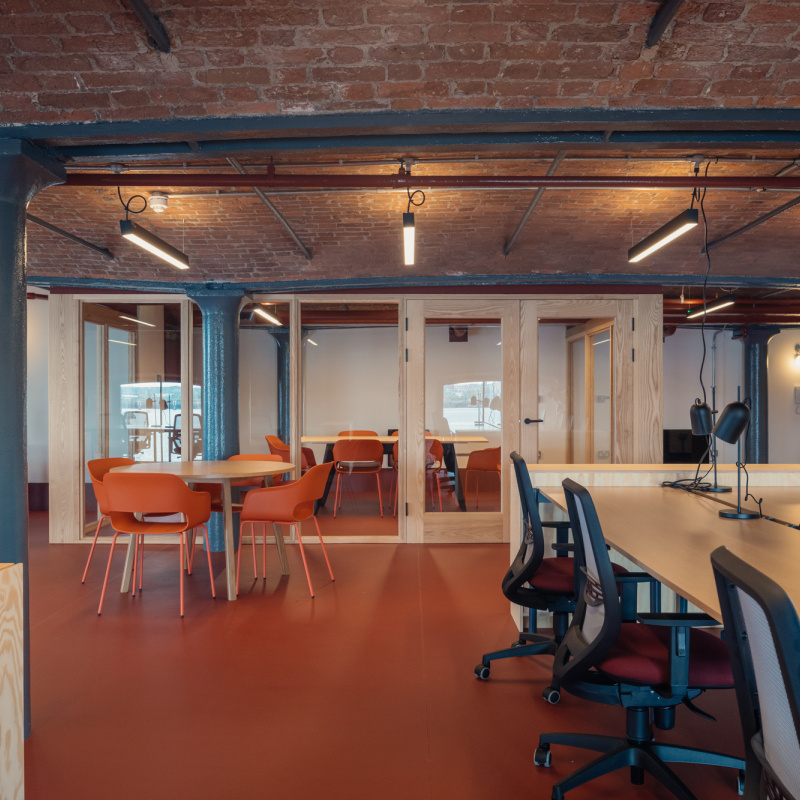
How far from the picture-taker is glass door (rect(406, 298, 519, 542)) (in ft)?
20.2

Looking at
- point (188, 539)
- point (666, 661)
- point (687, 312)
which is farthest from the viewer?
point (687, 312)

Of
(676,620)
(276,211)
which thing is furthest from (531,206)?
(676,620)

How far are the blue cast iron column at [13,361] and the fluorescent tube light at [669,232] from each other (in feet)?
12.6

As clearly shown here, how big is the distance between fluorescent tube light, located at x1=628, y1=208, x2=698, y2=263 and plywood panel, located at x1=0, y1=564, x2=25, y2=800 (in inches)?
162

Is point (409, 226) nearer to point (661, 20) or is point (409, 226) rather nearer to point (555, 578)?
point (661, 20)

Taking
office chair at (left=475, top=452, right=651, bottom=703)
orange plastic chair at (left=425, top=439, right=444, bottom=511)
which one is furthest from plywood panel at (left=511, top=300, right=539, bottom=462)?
office chair at (left=475, top=452, right=651, bottom=703)

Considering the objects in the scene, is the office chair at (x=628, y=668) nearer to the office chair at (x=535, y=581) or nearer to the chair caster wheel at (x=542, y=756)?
the chair caster wheel at (x=542, y=756)

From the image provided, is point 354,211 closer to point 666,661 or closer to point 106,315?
point 106,315

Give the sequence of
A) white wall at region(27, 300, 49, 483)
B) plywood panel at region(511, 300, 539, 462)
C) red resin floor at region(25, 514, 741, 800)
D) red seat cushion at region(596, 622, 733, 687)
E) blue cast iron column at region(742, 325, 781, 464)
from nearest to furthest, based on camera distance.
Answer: red seat cushion at region(596, 622, 733, 687), red resin floor at region(25, 514, 741, 800), plywood panel at region(511, 300, 539, 462), white wall at region(27, 300, 49, 483), blue cast iron column at region(742, 325, 781, 464)

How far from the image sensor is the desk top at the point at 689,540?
1.75 m

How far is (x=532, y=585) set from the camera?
278 cm

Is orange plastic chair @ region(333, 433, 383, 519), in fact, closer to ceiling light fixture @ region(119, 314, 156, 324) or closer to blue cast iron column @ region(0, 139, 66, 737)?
ceiling light fixture @ region(119, 314, 156, 324)

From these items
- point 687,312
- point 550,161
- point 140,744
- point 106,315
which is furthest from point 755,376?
point 140,744

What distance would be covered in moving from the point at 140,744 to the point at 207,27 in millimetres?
2994
